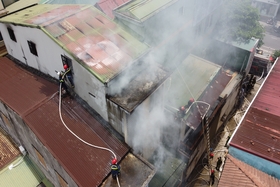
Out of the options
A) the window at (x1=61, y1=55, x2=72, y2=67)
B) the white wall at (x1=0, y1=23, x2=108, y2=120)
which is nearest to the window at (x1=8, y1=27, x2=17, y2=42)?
the white wall at (x1=0, y1=23, x2=108, y2=120)

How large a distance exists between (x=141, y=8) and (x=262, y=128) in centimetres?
1002

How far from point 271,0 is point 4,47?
3743 cm

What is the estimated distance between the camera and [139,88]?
10.4 metres

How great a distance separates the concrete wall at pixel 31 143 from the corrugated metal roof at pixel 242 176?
720cm

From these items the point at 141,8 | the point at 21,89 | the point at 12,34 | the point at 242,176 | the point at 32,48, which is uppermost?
the point at 141,8

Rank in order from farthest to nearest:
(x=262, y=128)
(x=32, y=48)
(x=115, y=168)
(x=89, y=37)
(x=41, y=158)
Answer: (x=262, y=128) < (x=32, y=48) < (x=41, y=158) < (x=89, y=37) < (x=115, y=168)

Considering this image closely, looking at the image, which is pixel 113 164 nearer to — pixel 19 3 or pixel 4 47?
pixel 4 47

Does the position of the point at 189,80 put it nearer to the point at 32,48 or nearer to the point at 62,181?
the point at 32,48

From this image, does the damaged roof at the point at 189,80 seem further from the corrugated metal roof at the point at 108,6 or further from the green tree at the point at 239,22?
the corrugated metal roof at the point at 108,6

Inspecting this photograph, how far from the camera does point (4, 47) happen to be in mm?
15188

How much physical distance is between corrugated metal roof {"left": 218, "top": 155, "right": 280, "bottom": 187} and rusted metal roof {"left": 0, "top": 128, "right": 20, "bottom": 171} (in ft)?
36.0

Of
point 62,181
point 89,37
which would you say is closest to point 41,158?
point 62,181

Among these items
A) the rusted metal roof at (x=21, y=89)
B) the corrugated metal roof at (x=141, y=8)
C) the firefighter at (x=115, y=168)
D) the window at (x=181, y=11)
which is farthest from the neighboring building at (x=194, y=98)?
the rusted metal roof at (x=21, y=89)

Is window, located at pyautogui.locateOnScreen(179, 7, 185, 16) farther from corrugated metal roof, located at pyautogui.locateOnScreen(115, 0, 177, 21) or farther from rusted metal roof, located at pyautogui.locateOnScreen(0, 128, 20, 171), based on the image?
rusted metal roof, located at pyautogui.locateOnScreen(0, 128, 20, 171)
